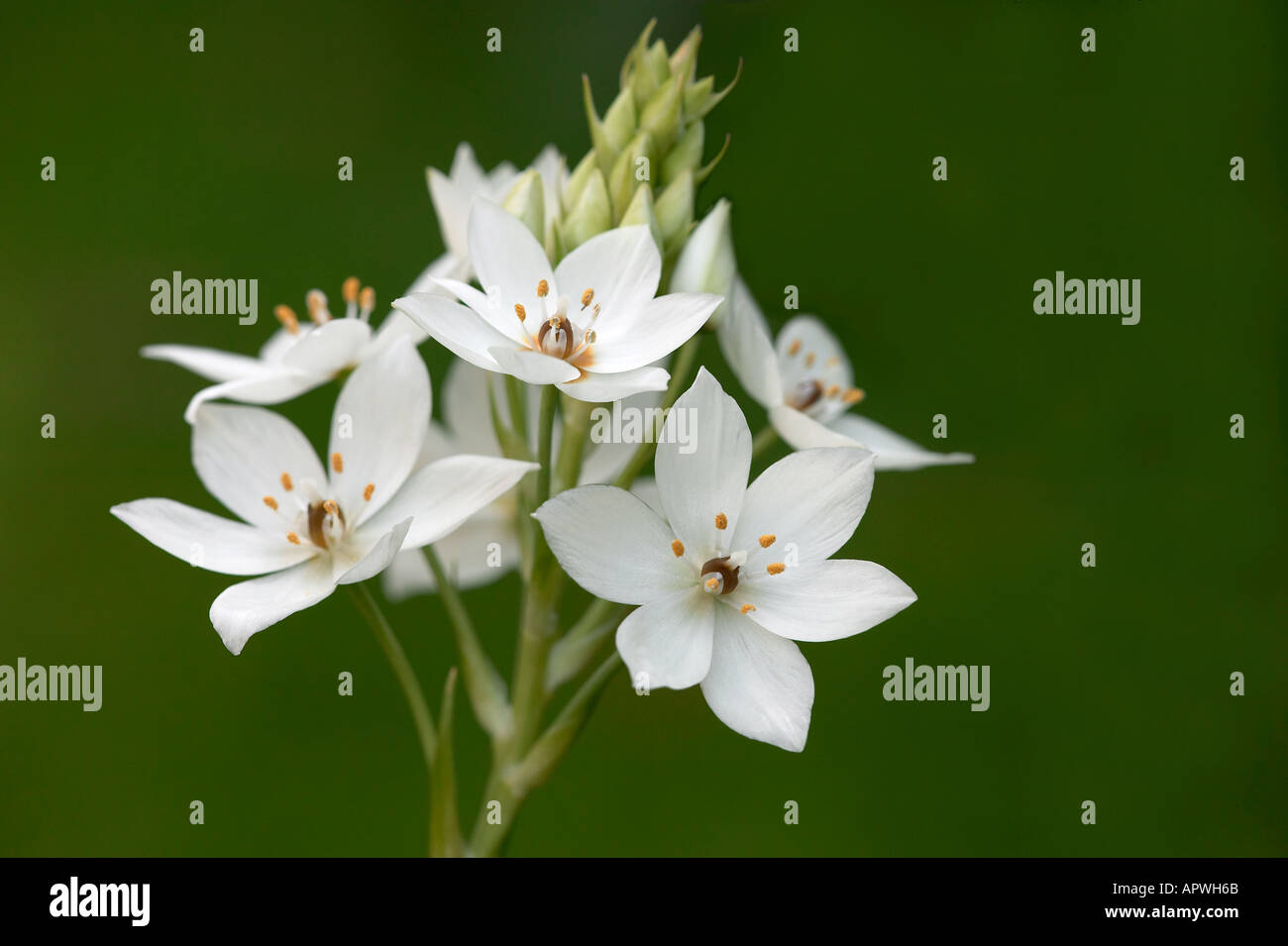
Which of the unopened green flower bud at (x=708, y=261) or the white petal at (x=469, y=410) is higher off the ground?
the unopened green flower bud at (x=708, y=261)

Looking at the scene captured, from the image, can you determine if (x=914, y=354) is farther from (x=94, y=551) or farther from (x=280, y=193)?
(x=94, y=551)

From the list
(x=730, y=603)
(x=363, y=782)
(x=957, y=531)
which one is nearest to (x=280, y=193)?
(x=363, y=782)

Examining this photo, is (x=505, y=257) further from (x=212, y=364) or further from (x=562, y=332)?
(x=212, y=364)

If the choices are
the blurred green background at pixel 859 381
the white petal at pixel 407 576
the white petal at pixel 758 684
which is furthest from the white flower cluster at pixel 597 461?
the blurred green background at pixel 859 381

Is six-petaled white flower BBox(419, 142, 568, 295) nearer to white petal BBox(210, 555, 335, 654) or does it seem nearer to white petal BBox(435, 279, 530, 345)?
white petal BBox(435, 279, 530, 345)

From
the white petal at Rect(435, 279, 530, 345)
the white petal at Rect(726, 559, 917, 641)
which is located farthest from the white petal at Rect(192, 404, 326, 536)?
the white petal at Rect(726, 559, 917, 641)

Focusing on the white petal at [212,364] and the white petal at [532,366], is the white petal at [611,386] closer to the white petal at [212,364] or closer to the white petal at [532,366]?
the white petal at [532,366]
